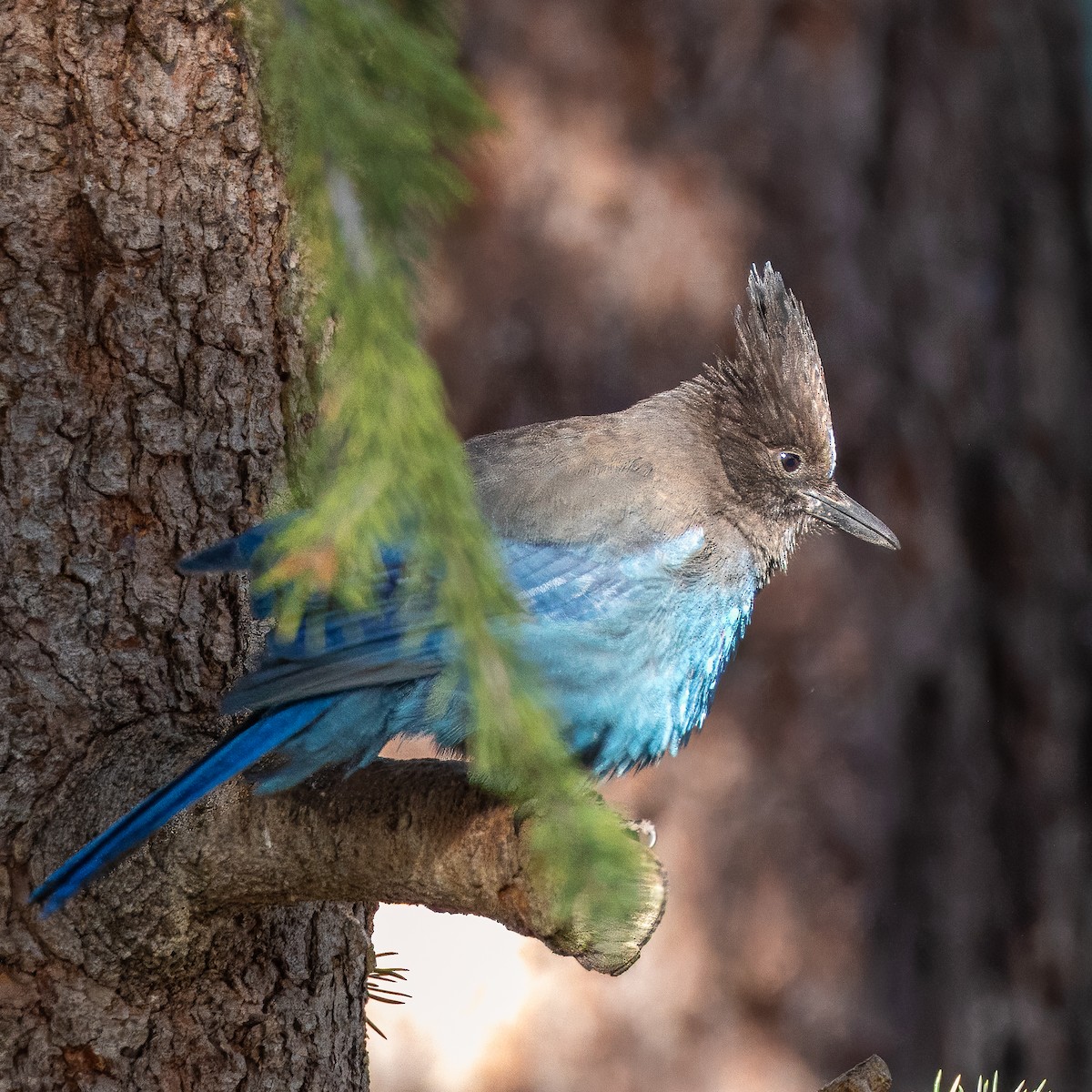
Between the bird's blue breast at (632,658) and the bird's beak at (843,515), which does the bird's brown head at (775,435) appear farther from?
the bird's blue breast at (632,658)

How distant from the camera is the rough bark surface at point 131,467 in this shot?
1685 mm

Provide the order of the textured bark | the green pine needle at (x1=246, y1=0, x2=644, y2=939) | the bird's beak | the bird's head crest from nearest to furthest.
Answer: the green pine needle at (x1=246, y1=0, x2=644, y2=939)
the textured bark
the bird's head crest
the bird's beak

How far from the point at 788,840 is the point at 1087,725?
992mm

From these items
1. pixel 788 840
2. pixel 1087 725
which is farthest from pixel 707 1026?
pixel 1087 725

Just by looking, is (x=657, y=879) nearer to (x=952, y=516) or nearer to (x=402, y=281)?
(x=402, y=281)

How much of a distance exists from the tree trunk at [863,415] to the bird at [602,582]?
119cm

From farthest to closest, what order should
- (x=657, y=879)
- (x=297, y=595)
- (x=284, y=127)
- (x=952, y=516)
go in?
(x=952, y=516), (x=657, y=879), (x=284, y=127), (x=297, y=595)

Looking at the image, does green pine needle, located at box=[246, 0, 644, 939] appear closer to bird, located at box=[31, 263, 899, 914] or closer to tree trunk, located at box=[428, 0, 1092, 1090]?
bird, located at box=[31, 263, 899, 914]

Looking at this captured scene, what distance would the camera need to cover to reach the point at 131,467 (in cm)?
181

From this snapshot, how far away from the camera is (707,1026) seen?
136 inches

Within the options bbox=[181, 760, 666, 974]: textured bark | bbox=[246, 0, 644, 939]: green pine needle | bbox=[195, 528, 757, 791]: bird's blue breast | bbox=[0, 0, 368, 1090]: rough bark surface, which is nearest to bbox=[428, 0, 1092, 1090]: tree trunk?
bbox=[195, 528, 757, 791]: bird's blue breast

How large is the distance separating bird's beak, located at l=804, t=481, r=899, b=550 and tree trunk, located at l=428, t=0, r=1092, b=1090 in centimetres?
115

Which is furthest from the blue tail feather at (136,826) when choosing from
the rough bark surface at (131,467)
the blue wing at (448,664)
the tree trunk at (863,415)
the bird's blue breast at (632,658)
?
the tree trunk at (863,415)

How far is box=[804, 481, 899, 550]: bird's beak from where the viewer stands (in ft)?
7.66
